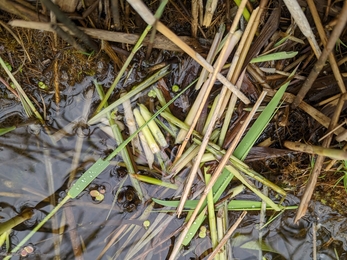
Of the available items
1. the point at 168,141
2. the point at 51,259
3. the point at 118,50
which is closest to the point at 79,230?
the point at 51,259

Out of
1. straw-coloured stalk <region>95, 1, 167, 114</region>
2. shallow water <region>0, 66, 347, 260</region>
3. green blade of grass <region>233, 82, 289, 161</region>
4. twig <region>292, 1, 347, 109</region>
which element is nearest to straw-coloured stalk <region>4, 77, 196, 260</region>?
shallow water <region>0, 66, 347, 260</region>

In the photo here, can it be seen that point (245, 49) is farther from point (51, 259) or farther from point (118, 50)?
point (51, 259)

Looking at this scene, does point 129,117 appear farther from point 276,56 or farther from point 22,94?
point 276,56

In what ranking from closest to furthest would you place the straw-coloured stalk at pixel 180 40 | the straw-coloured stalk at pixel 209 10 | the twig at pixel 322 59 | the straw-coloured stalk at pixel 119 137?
the straw-coloured stalk at pixel 180 40
the twig at pixel 322 59
the straw-coloured stalk at pixel 209 10
the straw-coloured stalk at pixel 119 137

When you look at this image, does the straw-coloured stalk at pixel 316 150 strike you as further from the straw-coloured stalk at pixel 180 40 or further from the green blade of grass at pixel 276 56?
the green blade of grass at pixel 276 56

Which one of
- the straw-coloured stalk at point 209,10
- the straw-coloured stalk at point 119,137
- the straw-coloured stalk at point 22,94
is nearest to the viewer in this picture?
the straw-coloured stalk at point 209,10

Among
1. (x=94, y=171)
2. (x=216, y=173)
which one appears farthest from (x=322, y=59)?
(x=94, y=171)

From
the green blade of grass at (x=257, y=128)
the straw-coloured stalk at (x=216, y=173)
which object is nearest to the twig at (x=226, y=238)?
the straw-coloured stalk at (x=216, y=173)

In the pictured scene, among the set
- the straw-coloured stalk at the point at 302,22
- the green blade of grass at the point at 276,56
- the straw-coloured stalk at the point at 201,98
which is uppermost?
the straw-coloured stalk at the point at 302,22
